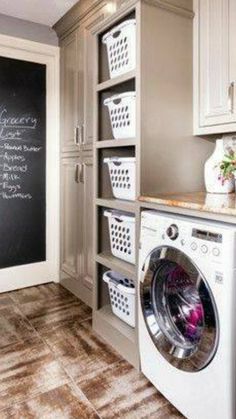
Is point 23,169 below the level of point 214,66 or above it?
below

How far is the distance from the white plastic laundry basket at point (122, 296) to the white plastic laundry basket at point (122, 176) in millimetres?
510

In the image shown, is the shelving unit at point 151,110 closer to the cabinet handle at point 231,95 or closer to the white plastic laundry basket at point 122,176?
the white plastic laundry basket at point 122,176

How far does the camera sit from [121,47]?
71.5 inches

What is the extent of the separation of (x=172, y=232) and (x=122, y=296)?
2.34 ft

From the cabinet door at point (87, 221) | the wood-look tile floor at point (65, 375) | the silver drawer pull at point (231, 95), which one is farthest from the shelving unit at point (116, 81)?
the wood-look tile floor at point (65, 375)

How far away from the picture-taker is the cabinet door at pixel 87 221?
8.38ft

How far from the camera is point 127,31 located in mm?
1729

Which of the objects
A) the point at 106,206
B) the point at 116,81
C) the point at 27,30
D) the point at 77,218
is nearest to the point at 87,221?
the point at 77,218

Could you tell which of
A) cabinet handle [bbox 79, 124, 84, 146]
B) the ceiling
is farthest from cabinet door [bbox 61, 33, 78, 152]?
the ceiling

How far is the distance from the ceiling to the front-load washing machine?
2.00 m

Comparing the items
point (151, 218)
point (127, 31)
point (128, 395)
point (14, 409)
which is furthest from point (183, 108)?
point (14, 409)

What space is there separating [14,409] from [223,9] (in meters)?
2.28

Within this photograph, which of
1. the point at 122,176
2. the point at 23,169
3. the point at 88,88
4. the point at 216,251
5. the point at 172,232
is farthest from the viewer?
the point at 23,169

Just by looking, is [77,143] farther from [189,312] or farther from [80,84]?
[189,312]
